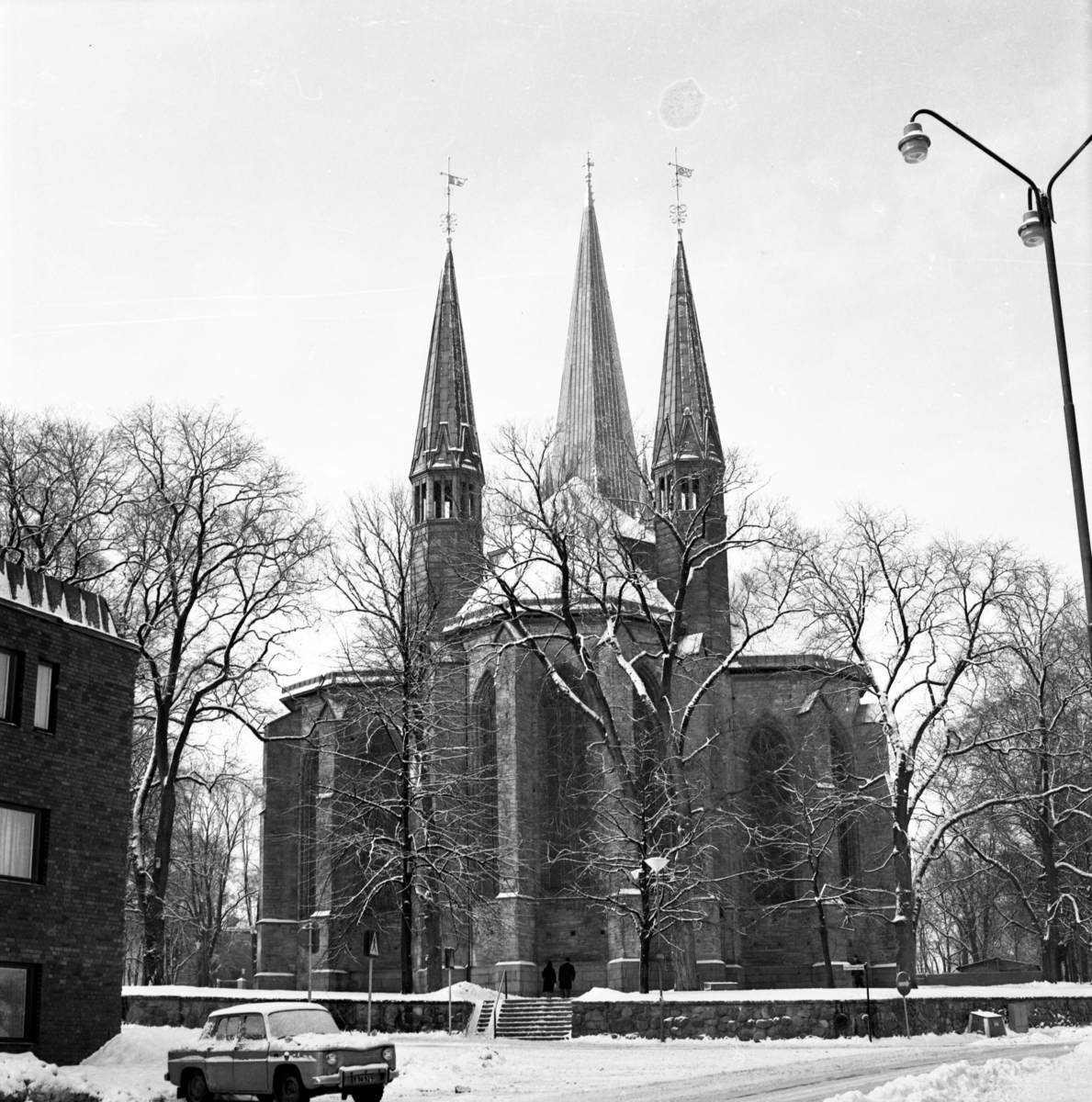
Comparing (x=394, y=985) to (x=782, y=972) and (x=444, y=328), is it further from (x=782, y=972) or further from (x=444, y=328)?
(x=444, y=328)

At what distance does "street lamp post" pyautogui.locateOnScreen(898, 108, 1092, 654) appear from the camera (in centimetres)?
1573

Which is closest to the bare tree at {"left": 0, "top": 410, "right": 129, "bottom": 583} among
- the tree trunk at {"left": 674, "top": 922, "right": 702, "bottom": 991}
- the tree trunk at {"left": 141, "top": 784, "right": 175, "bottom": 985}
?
the tree trunk at {"left": 141, "top": 784, "right": 175, "bottom": 985}

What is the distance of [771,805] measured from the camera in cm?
5147

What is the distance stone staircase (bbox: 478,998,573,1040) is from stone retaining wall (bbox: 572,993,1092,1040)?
13.9 feet

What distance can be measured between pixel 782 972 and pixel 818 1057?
26.2 m

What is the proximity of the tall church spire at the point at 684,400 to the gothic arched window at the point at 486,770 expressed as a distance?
1189cm

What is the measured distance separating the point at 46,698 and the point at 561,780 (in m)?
27.4

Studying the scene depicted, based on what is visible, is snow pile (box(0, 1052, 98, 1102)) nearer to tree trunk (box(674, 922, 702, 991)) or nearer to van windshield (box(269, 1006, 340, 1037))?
van windshield (box(269, 1006, 340, 1037))

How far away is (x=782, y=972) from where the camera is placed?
164ft

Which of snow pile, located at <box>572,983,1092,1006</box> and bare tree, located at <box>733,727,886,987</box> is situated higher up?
bare tree, located at <box>733,727,886,987</box>

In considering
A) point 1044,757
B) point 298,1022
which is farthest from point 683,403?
point 298,1022

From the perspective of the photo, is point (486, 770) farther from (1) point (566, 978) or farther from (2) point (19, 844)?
(2) point (19, 844)

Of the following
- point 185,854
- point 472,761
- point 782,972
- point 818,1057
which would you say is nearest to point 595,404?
point 472,761

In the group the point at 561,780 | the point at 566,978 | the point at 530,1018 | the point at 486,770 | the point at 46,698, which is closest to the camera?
the point at 46,698
